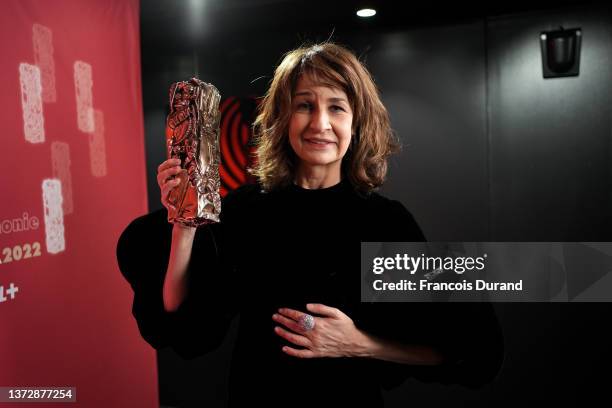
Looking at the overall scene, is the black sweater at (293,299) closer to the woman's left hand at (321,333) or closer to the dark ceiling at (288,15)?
the woman's left hand at (321,333)

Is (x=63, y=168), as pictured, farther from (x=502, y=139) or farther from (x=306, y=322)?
(x=502, y=139)

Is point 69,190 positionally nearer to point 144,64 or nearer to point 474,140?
point 144,64

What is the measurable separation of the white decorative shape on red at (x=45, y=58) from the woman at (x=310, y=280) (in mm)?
676

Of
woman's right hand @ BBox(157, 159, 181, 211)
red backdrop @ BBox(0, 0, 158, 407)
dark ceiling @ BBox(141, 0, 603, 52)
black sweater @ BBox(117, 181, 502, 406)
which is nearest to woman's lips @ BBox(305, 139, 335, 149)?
black sweater @ BBox(117, 181, 502, 406)

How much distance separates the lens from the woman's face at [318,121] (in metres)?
1.04

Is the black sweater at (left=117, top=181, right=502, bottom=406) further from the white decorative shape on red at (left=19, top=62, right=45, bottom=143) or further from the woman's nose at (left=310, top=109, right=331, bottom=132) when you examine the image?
the white decorative shape on red at (left=19, top=62, right=45, bottom=143)

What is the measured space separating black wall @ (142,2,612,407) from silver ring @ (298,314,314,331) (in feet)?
5.35

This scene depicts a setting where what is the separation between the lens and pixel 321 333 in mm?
1002

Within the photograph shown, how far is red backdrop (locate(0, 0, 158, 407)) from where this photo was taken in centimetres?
138

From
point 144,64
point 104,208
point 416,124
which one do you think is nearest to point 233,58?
point 144,64

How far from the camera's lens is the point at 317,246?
1078mm

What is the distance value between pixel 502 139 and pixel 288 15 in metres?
1.16

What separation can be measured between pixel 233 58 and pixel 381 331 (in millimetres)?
1928
